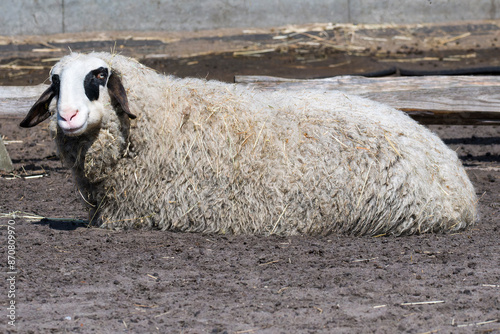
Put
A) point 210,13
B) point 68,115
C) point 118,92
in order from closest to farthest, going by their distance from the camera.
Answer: point 68,115, point 118,92, point 210,13

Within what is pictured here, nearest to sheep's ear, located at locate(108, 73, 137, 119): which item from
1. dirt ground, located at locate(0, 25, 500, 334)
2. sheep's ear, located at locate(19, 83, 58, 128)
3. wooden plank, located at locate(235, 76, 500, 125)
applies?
sheep's ear, located at locate(19, 83, 58, 128)

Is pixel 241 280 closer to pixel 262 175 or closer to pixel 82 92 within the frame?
pixel 262 175

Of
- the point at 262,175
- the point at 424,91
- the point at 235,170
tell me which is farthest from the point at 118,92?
the point at 424,91

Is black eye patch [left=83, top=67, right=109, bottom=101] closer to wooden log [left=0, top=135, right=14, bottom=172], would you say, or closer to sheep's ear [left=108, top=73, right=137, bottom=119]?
sheep's ear [left=108, top=73, right=137, bottom=119]

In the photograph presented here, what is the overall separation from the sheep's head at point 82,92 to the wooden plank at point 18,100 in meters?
2.72

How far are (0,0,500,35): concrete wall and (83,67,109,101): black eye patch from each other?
9.19m

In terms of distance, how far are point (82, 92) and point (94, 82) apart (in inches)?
5.1

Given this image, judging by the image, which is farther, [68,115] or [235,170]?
[235,170]

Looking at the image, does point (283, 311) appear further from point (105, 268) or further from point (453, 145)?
point (453, 145)

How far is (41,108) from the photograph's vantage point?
4961 mm

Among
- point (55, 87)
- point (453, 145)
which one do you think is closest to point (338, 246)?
point (55, 87)

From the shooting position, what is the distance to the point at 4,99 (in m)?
7.48

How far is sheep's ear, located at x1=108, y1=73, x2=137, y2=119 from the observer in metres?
4.63

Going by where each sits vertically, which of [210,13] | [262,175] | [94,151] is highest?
[210,13]
